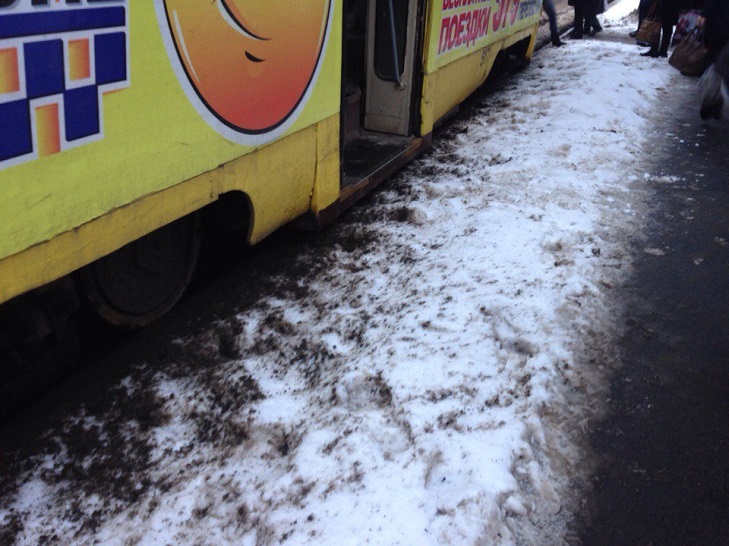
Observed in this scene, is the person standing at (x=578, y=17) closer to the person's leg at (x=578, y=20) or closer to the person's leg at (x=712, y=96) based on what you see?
the person's leg at (x=578, y=20)

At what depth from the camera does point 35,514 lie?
228 centimetres

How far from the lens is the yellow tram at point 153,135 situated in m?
2.04

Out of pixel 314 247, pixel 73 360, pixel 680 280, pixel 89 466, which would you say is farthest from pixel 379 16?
pixel 89 466

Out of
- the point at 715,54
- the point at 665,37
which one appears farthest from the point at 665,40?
the point at 715,54

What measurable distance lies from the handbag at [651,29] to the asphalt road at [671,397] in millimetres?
7308

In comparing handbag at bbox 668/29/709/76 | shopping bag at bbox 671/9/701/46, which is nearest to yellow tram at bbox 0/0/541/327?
handbag at bbox 668/29/709/76

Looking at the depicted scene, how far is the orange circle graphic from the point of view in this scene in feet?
8.60

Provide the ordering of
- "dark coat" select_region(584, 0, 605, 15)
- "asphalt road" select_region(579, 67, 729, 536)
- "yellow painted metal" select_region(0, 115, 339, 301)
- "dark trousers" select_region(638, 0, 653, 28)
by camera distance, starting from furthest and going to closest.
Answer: "dark coat" select_region(584, 0, 605, 15), "dark trousers" select_region(638, 0, 653, 28), "asphalt road" select_region(579, 67, 729, 536), "yellow painted metal" select_region(0, 115, 339, 301)

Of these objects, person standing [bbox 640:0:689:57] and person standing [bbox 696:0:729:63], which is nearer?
person standing [bbox 696:0:729:63]

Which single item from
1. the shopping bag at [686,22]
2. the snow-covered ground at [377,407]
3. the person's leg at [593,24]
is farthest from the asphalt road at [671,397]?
the person's leg at [593,24]

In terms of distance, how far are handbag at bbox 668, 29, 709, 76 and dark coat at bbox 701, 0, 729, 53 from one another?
53cm

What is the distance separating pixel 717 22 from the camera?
8703mm

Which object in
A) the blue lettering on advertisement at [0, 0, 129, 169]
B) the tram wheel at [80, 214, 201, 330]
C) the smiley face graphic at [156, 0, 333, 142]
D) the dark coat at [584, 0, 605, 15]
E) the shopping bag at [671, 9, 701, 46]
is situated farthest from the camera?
the dark coat at [584, 0, 605, 15]

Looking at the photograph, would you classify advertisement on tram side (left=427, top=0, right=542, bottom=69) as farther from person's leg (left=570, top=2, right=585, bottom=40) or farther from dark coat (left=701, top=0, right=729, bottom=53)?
person's leg (left=570, top=2, right=585, bottom=40)
